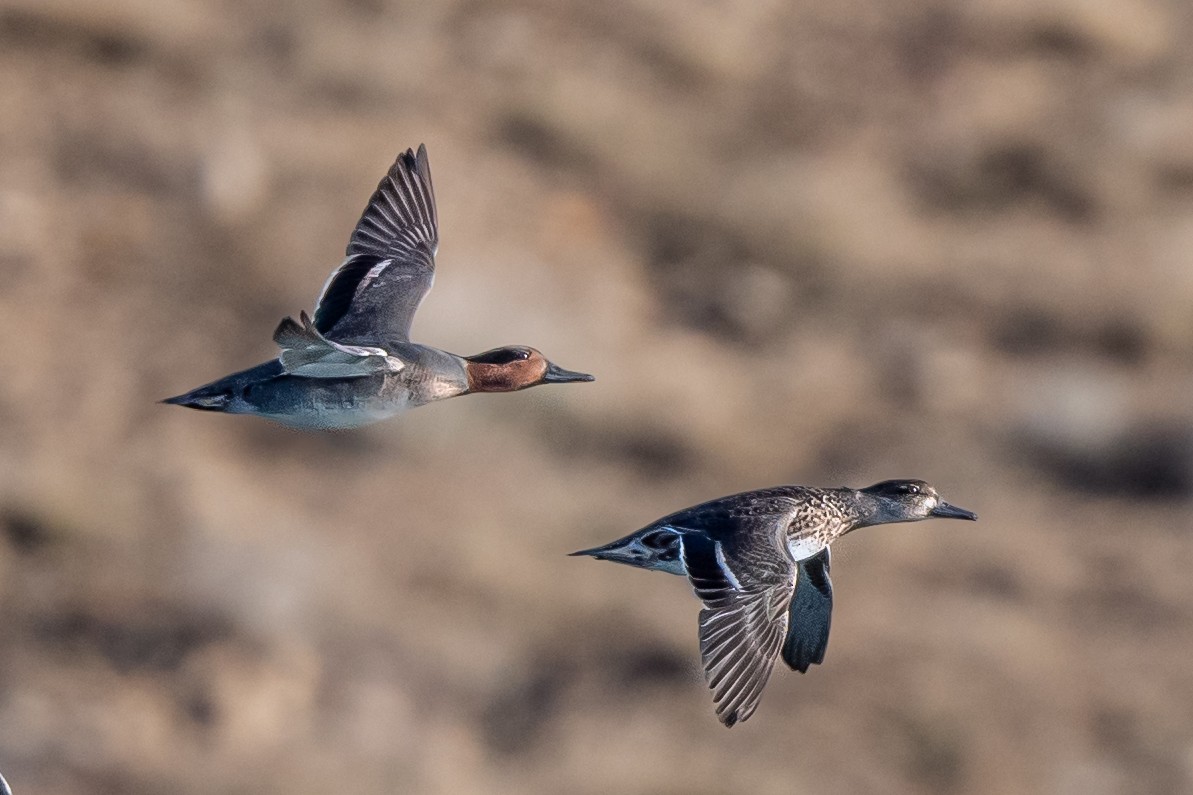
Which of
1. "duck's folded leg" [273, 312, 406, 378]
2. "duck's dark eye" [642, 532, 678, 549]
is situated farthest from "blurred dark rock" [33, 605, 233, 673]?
"duck's dark eye" [642, 532, 678, 549]

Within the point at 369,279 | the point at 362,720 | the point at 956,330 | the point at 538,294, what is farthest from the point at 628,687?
the point at 369,279

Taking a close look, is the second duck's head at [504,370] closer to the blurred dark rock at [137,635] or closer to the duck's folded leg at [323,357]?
the duck's folded leg at [323,357]

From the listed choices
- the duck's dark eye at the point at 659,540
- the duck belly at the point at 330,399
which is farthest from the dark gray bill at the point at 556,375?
the duck's dark eye at the point at 659,540

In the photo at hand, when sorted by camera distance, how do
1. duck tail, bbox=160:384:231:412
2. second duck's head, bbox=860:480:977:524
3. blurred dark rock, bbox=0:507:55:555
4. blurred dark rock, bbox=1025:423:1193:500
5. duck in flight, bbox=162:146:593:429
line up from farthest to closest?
blurred dark rock, bbox=1025:423:1193:500 → blurred dark rock, bbox=0:507:55:555 → second duck's head, bbox=860:480:977:524 → duck tail, bbox=160:384:231:412 → duck in flight, bbox=162:146:593:429

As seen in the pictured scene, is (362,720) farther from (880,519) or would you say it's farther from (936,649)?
(880,519)

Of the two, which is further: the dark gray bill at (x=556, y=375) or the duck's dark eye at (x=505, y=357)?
the dark gray bill at (x=556, y=375)

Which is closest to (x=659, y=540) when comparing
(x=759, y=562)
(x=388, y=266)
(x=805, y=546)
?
(x=759, y=562)

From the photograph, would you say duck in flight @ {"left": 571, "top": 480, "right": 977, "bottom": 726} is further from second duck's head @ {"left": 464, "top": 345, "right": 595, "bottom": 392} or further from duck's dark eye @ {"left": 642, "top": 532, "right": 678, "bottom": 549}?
second duck's head @ {"left": 464, "top": 345, "right": 595, "bottom": 392}
